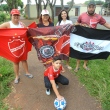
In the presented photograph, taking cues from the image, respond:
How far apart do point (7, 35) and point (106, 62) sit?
346 centimetres

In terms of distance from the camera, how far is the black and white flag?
438 cm

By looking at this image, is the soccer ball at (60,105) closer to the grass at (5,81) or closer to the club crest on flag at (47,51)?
the grass at (5,81)

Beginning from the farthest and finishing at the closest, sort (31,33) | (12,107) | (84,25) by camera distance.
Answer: (84,25) → (31,33) → (12,107)

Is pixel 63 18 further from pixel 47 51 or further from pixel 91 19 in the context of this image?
pixel 47 51

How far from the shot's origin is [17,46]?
3.73m

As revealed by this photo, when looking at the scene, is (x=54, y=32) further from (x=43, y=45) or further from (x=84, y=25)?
(x=84, y=25)

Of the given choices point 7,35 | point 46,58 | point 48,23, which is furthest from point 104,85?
point 7,35

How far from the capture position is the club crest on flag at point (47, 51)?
12.9 ft

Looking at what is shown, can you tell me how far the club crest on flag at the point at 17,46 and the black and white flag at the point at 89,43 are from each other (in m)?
1.44

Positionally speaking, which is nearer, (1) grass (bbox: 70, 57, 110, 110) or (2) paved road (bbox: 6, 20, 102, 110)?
(2) paved road (bbox: 6, 20, 102, 110)

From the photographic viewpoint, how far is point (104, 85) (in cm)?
382

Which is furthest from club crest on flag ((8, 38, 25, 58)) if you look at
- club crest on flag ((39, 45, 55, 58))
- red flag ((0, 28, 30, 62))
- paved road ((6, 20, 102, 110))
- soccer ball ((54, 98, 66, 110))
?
soccer ball ((54, 98, 66, 110))

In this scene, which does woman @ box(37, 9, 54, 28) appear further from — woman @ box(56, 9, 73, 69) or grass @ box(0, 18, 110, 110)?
grass @ box(0, 18, 110, 110)

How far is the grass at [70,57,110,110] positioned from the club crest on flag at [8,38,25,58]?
1.79 m
